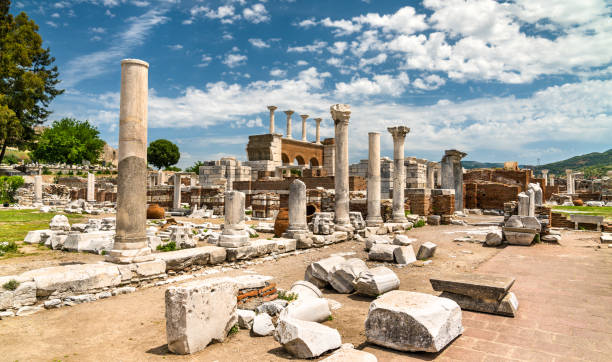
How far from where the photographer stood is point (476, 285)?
4.75 m

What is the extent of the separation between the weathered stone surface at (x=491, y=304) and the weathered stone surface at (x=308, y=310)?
1.82 metres

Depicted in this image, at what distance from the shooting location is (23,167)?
4944 centimetres

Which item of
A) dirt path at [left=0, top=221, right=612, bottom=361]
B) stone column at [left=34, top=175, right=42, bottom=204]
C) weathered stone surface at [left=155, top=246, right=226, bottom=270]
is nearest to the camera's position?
dirt path at [left=0, top=221, right=612, bottom=361]

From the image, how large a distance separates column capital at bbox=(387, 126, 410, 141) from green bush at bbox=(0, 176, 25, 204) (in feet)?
101

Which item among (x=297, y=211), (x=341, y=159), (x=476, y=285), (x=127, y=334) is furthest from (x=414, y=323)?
(x=341, y=159)

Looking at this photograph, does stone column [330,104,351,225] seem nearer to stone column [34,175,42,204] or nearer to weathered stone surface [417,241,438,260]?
weathered stone surface [417,241,438,260]

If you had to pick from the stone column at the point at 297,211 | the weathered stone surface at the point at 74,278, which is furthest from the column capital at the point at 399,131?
the weathered stone surface at the point at 74,278

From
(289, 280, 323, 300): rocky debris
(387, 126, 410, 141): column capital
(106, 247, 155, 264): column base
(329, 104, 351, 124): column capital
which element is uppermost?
(329, 104, 351, 124): column capital

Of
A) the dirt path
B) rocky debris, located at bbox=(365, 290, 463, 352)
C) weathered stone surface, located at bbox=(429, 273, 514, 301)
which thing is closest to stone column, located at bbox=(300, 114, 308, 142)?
the dirt path

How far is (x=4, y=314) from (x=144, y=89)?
4.28 metres

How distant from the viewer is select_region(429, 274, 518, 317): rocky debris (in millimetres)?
4609

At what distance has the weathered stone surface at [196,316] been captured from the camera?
3.87m

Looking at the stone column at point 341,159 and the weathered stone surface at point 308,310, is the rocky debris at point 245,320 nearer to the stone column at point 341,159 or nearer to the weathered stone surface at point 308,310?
the weathered stone surface at point 308,310

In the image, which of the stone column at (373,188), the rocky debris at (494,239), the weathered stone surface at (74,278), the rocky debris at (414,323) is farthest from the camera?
the stone column at (373,188)
